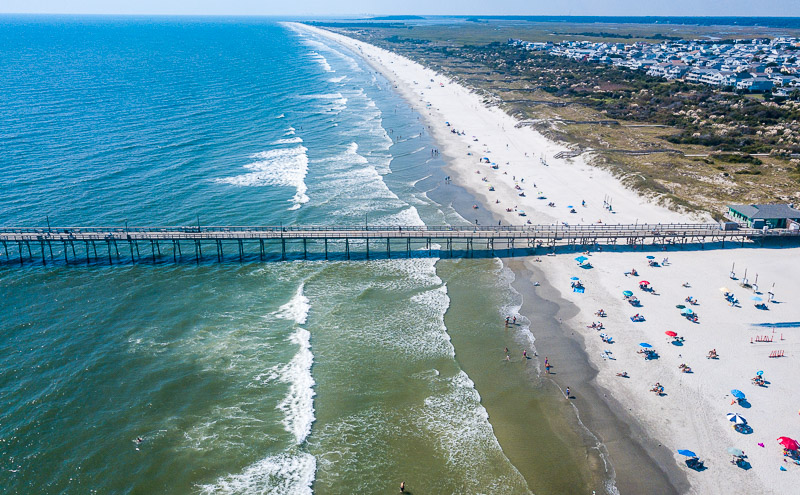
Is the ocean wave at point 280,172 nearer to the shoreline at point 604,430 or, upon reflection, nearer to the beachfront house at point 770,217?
the shoreline at point 604,430

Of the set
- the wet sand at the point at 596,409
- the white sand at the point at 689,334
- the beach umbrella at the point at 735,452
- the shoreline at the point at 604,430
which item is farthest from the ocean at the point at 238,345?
the beach umbrella at the point at 735,452

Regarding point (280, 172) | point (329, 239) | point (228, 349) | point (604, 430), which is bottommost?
point (604, 430)

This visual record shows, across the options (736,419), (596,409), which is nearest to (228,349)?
(596,409)

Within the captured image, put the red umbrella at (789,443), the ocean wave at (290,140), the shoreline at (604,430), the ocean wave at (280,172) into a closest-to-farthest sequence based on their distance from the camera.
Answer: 1. the shoreline at (604,430)
2. the red umbrella at (789,443)
3. the ocean wave at (280,172)
4. the ocean wave at (290,140)

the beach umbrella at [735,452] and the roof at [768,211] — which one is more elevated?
the roof at [768,211]

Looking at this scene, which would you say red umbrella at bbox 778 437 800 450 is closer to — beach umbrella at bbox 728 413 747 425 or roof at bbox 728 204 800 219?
beach umbrella at bbox 728 413 747 425

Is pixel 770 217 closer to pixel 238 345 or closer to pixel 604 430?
pixel 604 430

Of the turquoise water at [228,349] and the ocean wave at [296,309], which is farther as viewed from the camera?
the ocean wave at [296,309]

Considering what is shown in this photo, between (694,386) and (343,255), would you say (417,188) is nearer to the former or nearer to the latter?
(343,255)
